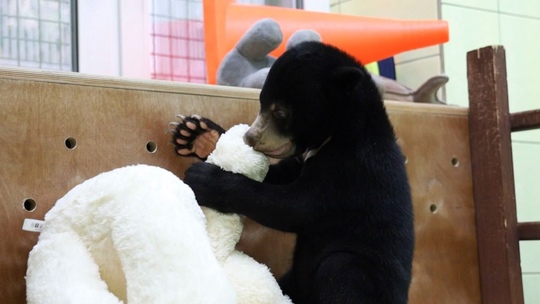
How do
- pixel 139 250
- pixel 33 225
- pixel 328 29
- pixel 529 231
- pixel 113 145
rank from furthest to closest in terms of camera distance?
pixel 328 29 < pixel 529 231 < pixel 113 145 < pixel 33 225 < pixel 139 250

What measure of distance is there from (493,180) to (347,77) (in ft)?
2.00

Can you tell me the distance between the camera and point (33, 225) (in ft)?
3.58

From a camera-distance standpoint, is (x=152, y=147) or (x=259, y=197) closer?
(x=259, y=197)

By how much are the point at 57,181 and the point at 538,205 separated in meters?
1.79

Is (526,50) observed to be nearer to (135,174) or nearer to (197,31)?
(197,31)

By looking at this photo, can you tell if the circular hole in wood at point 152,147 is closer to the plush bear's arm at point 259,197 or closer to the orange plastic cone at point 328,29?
the plush bear's arm at point 259,197

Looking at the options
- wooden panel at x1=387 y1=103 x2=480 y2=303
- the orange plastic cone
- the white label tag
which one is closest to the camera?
the white label tag

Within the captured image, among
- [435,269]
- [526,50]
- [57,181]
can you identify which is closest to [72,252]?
[57,181]

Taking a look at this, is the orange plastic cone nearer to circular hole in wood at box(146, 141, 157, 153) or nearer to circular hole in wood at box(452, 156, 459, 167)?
circular hole in wood at box(452, 156, 459, 167)

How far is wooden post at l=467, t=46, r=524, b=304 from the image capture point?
63.8 inches

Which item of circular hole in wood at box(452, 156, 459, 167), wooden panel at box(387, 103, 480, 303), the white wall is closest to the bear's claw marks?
wooden panel at box(387, 103, 480, 303)

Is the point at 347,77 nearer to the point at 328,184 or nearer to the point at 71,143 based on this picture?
the point at 328,184

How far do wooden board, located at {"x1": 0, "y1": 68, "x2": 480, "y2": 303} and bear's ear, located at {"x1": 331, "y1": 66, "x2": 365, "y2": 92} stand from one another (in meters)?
0.24

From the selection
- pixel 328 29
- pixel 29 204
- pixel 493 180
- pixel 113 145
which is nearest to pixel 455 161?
pixel 493 180
